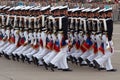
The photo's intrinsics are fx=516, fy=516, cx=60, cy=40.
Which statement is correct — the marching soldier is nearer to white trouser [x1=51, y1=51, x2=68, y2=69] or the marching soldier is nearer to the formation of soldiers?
the formation of soldiers

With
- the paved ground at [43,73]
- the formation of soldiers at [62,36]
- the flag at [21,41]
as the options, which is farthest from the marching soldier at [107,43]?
the flag at [21,41]

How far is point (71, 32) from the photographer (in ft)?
48.3

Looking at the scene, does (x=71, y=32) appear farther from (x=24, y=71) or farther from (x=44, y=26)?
(x=24, y=71)

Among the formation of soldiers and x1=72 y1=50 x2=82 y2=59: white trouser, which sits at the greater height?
the formation of soldiers

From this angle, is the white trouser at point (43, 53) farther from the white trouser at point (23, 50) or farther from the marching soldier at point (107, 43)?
the marching soldier at point (107, 43)

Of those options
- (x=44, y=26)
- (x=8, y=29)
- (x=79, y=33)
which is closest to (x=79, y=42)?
(x=79, y=33)

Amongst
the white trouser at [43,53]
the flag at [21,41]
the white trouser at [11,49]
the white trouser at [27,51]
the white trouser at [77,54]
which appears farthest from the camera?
the white trouser at [11,49]

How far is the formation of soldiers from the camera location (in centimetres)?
1360

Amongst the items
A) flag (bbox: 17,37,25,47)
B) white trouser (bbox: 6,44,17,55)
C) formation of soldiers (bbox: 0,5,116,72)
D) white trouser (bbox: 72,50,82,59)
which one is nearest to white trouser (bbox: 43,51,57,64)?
formation of soldiers (bbox: 0,5,116,72)

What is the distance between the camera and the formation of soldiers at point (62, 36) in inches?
535

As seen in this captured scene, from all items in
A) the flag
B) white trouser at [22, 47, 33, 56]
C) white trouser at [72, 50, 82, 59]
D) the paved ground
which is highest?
the flag

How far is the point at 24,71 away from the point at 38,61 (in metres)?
0.91

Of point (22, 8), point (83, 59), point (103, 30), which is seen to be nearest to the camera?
point (103, 30)

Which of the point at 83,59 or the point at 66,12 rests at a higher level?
the point at 66,12
